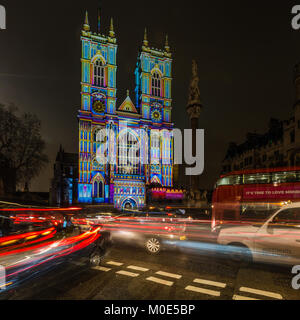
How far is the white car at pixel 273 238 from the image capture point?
7117 mm

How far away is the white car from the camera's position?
23.4ft

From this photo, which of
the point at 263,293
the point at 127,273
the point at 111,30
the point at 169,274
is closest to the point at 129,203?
the point at 111,30

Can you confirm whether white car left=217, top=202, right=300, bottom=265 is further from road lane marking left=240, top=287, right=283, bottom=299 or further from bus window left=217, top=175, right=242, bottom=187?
bus window left=217, top=175, right=242, bottom=187

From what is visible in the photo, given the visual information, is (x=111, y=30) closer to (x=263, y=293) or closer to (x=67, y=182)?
(x=67, y=182)

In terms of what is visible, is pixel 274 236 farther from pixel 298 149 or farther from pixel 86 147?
pixel 86 147

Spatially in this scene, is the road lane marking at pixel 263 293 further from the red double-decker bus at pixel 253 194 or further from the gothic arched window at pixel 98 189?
the gothic arched window at pixel 98 189

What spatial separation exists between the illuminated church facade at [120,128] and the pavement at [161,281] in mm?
41945

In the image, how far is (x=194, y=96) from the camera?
122ft

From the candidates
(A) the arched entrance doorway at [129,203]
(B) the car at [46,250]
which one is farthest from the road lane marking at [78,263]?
(A) the arched entrance doorway at [129,203]

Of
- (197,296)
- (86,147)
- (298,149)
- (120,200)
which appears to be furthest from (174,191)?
(197,296)

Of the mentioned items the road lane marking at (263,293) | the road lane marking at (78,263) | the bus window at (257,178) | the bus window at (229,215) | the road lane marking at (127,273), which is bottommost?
the road lane marking at (78,263)

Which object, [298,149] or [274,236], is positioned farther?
[298,149]
